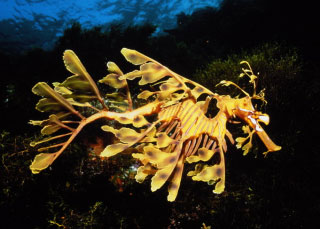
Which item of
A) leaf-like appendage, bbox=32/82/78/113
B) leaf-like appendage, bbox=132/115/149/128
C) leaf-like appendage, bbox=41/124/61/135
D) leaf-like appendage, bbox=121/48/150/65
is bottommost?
leaf-like appendage, bbox=132/115/149/128

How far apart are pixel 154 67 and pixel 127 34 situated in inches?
185

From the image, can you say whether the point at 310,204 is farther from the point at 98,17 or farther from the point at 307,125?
the point at 98,17

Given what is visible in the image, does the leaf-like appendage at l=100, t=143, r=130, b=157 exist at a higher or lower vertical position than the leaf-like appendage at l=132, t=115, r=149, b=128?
lower

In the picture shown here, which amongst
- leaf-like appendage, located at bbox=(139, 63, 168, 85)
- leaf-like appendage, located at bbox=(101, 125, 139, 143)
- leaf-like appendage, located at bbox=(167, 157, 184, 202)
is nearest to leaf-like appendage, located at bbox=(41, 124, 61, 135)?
leaf-like appendage, located at bbox=(101, 125, 139, 143)

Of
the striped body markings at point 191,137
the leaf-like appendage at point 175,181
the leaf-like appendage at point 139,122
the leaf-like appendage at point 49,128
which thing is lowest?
the leaf-like appendage at point 175,181

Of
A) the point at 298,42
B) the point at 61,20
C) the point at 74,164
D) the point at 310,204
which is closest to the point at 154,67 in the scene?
the point at 74,164

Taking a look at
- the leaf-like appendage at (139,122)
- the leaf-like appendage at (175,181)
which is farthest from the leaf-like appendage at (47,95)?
the leaf-like appendage at (175,181)

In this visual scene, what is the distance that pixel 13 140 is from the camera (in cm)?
281

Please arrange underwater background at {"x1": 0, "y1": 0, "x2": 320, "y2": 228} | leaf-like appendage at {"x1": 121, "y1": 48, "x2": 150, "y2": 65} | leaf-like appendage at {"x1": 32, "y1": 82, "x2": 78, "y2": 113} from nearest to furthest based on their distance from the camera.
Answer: leaf-like appendage at {"x1": 32, "y1": 82, "x2": 78, "y2": 113} < leaf-like appendage at {"x1": 121, "y1": 48, "x2": 150, "y2": 65} < underwater background at {"x1": 0, "y1": 0, "x2": 320, "y2": 228}

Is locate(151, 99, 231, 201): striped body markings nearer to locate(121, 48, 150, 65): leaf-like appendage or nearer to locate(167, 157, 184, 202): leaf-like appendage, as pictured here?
locate(167, 157, 184, 202): leaf-like appendage

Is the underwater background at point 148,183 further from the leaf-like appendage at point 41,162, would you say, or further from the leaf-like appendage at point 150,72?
the leaf-like appendage at point 41,162

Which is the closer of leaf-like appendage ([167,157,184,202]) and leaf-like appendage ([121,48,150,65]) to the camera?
leaf-like appendage ([167,157,184,202])

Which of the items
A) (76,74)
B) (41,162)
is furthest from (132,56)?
(41,162)

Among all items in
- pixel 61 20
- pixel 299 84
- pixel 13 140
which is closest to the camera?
pixel 13 140
